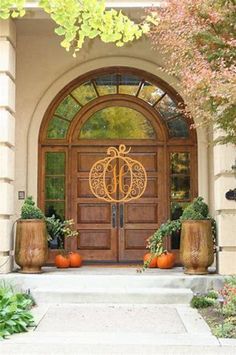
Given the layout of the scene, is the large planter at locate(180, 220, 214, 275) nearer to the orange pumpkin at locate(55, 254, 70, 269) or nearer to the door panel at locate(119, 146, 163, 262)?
the door panel at locate(119, 146, 163, 262)

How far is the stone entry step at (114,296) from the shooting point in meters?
7.51

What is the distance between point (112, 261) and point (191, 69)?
4773 millimetres

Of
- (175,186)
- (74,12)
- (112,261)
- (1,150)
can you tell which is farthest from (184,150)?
(74,12)

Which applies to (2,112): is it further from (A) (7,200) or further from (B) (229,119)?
(B) (229,119)

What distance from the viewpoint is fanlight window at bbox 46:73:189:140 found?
9938mm

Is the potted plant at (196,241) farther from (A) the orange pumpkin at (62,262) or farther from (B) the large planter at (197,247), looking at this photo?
(A) the orange pumpkin at (62,262)

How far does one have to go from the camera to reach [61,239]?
9.73m

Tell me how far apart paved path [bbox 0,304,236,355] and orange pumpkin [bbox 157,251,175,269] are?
158 centimetres

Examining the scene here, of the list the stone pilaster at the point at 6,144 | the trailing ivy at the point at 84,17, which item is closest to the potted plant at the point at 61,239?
the stone pilaster at the point at 6,144

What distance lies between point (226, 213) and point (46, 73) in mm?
4328

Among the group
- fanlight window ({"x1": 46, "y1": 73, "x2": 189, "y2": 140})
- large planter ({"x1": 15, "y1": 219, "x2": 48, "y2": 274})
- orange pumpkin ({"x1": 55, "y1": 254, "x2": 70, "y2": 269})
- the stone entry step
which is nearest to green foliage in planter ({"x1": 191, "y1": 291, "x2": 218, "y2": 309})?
the stone entry step

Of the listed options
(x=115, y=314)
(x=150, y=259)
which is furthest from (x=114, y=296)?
(x=150, y=259)

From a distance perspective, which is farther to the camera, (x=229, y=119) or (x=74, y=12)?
(x=229, y=119)

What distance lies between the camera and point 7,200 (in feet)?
26.7
